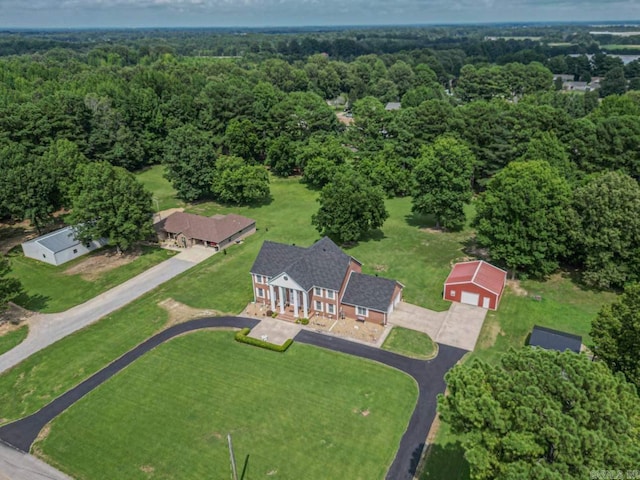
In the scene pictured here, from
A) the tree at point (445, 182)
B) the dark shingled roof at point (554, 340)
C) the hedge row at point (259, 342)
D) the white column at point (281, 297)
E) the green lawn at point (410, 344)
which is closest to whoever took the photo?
the dark shingled roof at point (554, 340)

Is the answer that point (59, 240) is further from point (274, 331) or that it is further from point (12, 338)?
point (274, 331)

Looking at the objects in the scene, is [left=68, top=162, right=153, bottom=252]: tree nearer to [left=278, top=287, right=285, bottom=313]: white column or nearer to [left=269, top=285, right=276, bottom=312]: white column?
[left=269, top=285, right=276, bottom=312]: white column

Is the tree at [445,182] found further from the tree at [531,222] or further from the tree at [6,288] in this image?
→ the tree at [6,288]

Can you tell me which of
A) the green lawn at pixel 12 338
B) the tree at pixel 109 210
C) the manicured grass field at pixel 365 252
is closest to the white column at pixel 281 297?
the manicured grass field at pixel 365 252

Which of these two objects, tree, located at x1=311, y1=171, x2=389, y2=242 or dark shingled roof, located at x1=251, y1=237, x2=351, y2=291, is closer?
dark shingled roof, located at x1=251, y1=237, x2=351, y2=291

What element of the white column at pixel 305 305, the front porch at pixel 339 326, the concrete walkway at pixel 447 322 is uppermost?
the white column at pixel 305 305

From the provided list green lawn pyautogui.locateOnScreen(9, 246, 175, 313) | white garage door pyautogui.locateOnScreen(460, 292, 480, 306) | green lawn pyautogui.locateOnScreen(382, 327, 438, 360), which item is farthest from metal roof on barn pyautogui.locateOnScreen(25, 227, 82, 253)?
white garage door pyautogui.locateOnScreen(460, 292, 480, 306)

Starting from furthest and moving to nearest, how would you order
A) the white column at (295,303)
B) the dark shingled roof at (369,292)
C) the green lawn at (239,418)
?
the white column at (295,303) < the dark shingled roof at (369,292) < the green lawn at (239,418)

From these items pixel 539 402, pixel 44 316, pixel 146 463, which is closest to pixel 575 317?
pixel 539 402
